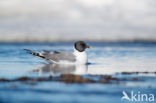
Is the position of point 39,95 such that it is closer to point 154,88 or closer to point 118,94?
point 118,94

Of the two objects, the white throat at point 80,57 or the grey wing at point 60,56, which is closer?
the grey wing at point 60,56

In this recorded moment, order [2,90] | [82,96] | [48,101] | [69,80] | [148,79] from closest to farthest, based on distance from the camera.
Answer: [48,101]
[82,96]
[2,90]
[69,80]
[148,79]

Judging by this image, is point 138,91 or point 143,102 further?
point 138,91

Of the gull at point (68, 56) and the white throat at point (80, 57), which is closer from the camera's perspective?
the gull at point (68, 56)

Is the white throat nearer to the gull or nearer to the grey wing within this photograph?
the gull

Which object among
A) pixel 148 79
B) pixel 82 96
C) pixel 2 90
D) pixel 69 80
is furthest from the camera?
pixel 148 79

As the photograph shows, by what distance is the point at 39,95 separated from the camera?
823cm

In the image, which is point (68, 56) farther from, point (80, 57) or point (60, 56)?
point (80, 57)

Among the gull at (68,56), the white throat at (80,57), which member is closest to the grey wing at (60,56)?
the gull at (68,56)

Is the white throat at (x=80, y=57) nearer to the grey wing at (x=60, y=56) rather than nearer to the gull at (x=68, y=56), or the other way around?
the gull at (x=68, y=56)

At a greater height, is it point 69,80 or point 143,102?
point 69,80

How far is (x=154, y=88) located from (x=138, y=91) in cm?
68

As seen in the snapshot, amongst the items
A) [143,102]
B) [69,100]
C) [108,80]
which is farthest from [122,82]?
[69,100]

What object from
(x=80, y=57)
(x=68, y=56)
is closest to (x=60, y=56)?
(x=68, y=56)
